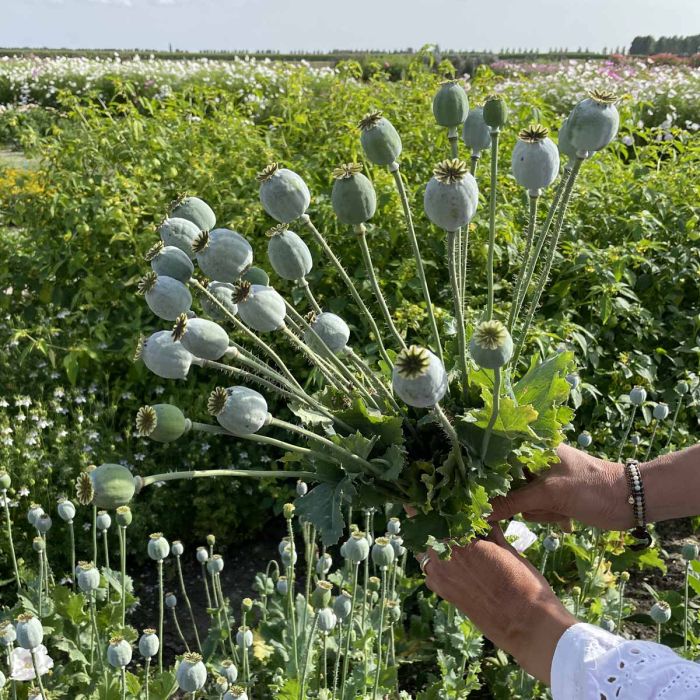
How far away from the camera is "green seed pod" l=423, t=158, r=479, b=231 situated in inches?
32.1

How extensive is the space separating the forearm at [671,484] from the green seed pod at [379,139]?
0.76 metres

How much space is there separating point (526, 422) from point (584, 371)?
2.28 metres

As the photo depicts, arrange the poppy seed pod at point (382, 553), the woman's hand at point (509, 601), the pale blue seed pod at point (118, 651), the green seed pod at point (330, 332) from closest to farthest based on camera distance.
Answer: the green seed pod at point (330, 332)
the woman's hand at point (509, 601)
the pale blue seed pod at point (118, 651)
the poppy seed pod at point (382, 553)

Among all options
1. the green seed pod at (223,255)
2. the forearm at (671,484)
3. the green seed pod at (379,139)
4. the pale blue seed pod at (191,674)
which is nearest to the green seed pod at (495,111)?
the green seed pod at (379,139)

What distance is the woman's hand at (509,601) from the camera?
1.15 metres

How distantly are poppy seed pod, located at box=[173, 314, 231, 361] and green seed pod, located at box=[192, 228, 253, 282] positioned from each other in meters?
0.07

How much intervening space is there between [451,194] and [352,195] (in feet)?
0.46

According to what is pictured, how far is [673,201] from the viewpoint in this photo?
11.7 feet

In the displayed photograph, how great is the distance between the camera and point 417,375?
0.74 metres

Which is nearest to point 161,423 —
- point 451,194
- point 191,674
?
point 451,194

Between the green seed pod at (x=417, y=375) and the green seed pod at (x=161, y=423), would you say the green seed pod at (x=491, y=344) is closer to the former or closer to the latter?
the green seed pod at (x=417, y=375)

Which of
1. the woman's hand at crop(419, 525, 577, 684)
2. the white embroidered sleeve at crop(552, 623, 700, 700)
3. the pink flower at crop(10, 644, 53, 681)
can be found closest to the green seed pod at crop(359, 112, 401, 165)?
the woman's hand at crop(419, 525, 577, 684)

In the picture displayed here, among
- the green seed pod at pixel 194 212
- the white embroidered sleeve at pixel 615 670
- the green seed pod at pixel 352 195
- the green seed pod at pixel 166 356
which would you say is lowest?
the white embroidered sleeve at pixel 615 670

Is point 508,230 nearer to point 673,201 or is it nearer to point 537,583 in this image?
point 673,201
